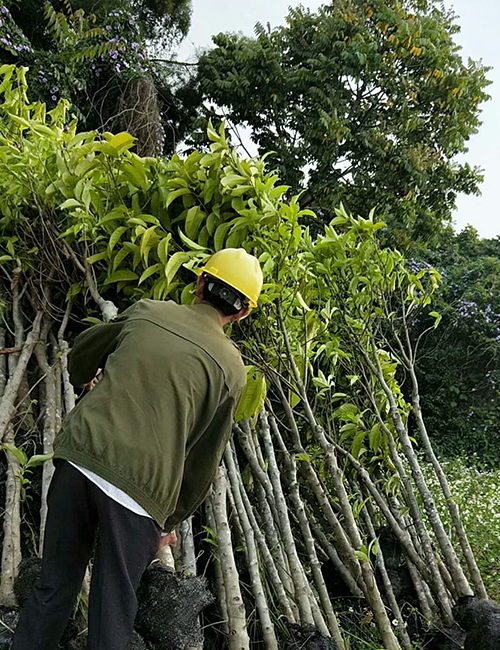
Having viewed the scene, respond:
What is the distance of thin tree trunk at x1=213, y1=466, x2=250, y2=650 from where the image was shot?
1.84 m

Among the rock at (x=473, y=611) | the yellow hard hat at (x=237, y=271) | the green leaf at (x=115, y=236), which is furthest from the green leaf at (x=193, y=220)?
the rock at (x=473, y=611)

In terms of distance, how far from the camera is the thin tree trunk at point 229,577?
1.84 m

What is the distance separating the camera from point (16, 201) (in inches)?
101

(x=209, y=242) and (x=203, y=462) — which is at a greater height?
(x=209, y=242)

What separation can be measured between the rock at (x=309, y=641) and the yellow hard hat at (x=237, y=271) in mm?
1141

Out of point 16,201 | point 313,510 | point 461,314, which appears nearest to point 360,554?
point 313,510

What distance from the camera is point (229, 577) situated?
77.1 inches

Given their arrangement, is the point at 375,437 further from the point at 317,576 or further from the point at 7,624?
the point at 7,624

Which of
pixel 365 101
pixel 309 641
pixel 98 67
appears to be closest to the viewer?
pixel 309 641

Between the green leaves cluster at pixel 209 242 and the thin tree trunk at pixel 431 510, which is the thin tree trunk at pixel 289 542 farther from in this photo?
the thin tree trunk at pixel 431 510

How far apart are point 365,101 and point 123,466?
6.40 m

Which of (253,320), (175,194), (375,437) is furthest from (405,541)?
(175,194)

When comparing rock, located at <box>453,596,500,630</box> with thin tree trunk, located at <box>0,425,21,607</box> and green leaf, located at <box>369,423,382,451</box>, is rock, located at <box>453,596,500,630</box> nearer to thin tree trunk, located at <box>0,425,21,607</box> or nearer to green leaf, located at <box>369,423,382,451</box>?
green leaf, located at <box>369,423,382,451</box>

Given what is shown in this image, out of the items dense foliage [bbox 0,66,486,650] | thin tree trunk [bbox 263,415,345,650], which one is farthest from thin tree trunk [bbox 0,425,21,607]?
thin tree trunk [bbox 263,415,345,650]
